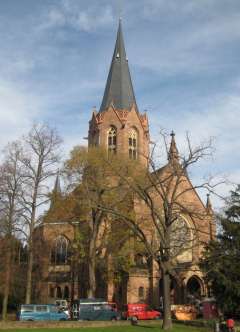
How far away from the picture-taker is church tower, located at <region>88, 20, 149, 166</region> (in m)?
57.1

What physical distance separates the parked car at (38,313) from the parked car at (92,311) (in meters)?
1.22

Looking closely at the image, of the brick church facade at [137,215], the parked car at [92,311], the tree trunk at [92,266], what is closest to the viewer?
the parked car at [92,311]

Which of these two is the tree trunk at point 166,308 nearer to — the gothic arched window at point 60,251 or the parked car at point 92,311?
the parked car at point 92,311

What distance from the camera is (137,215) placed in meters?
39.7

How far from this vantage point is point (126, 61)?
2464 inches

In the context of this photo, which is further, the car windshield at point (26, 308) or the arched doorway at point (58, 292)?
the arched doorway at point (58, 292)

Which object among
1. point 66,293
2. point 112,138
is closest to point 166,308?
point 66,293

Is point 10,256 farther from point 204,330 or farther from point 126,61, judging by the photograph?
point 126,61

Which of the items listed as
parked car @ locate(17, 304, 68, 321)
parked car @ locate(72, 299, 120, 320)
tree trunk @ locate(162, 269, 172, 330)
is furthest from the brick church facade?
parked car @ locate(17, 304, 68, 321)

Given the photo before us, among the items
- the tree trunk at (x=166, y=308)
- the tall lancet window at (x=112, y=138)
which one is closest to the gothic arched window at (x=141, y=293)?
the tree trunk at (x=166, y=308)

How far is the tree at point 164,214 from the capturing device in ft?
83.1

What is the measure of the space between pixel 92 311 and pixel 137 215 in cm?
1050

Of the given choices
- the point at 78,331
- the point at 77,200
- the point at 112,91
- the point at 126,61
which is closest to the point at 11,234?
the point at 77,200

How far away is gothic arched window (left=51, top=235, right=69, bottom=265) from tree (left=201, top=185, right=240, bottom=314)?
20.2 meters
